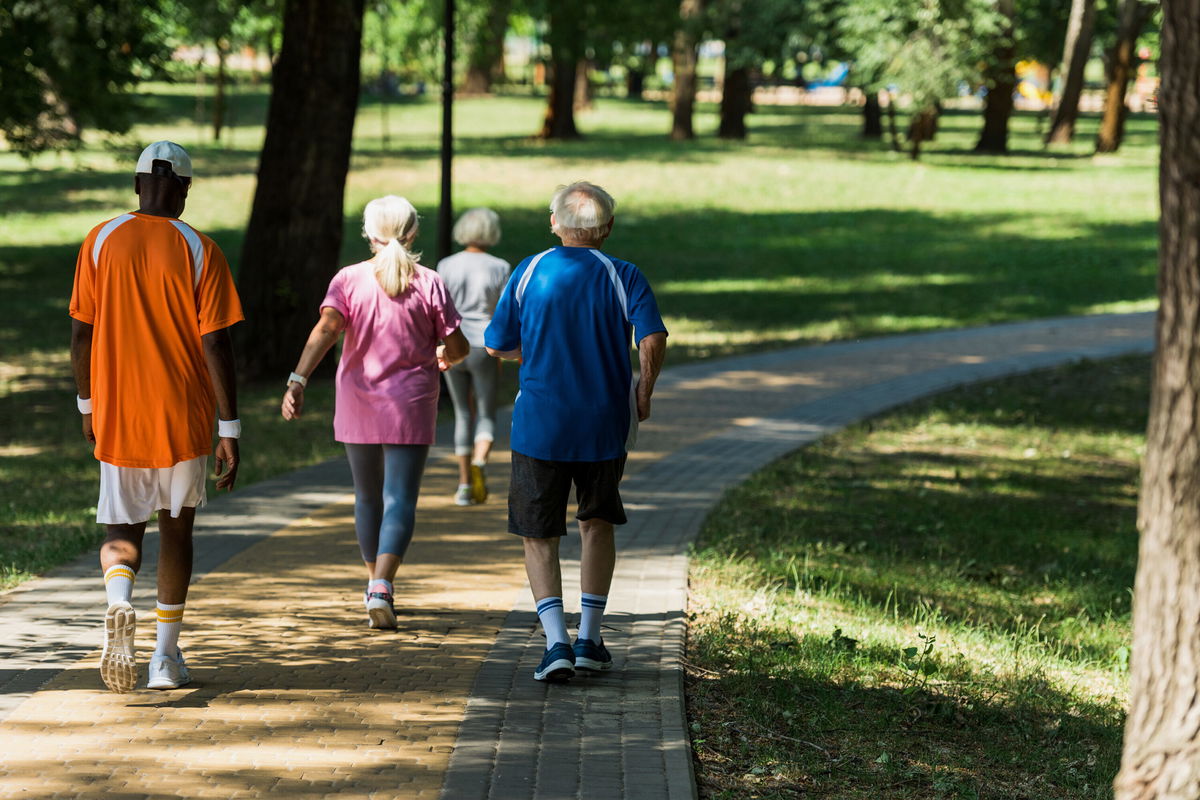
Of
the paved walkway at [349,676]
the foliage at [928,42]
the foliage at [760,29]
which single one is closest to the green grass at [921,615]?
the paved walkway at [349,676]

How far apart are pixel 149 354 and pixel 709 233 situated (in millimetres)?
24020

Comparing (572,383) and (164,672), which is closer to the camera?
(164,672)

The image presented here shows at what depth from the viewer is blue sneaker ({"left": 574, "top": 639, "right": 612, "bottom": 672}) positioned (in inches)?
231

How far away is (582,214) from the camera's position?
18.9 feet

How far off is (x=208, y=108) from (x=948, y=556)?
5266cm

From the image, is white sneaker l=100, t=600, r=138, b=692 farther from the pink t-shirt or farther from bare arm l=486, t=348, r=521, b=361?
bare arm l=486, t=348, r=521, b=361

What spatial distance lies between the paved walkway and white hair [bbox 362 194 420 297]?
5.05 feet

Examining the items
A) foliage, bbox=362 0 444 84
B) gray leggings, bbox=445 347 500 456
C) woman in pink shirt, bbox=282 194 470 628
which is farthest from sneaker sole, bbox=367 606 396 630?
foliage, bbox=362 0 444 84

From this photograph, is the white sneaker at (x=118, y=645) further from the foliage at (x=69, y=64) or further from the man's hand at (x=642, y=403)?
the foliage at (x=69, y=64)

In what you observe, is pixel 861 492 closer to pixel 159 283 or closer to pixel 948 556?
pixel 948 556

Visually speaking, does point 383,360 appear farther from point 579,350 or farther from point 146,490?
point 146,490

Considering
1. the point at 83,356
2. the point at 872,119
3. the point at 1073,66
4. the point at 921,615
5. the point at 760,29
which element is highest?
the point at 760,29

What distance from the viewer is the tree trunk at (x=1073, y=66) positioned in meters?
45.0

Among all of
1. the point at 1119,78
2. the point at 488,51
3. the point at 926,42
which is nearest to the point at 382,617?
the point at 926,42
